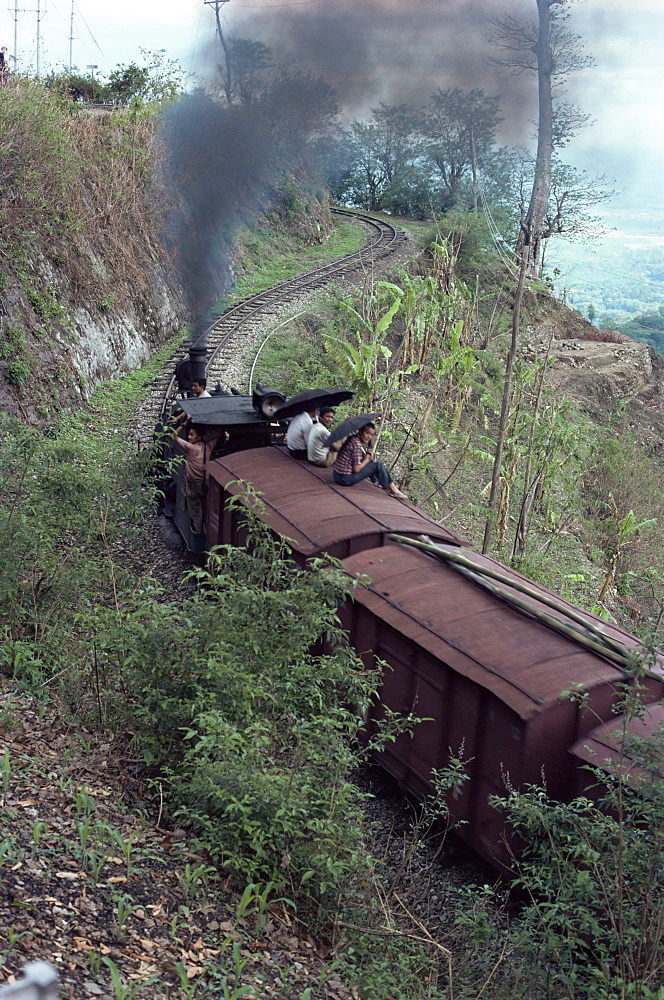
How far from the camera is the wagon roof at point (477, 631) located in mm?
5895

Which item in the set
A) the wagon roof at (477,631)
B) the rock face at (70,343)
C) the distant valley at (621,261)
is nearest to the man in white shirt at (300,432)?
the wagon roof at (477,631)

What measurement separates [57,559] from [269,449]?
2915mm

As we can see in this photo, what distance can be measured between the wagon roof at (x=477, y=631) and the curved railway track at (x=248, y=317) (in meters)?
7.56

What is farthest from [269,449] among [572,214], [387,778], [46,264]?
[572,214]

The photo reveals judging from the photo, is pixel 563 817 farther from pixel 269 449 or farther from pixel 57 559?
pixel 269 449

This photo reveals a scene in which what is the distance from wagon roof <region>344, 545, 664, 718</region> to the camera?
5.89m

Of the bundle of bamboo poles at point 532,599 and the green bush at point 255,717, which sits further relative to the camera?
the bundle of bamboo poles at point 532,599

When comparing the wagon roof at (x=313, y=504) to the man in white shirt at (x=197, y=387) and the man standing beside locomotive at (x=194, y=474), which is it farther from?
the man in white shirt at (x=197, y=387)

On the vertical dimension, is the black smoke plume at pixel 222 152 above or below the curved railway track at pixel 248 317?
above

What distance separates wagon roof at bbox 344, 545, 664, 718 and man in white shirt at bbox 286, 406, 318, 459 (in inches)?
88.8

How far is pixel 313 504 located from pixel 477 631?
2.47 metres

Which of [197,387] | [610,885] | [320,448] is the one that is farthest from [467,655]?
[197,387]

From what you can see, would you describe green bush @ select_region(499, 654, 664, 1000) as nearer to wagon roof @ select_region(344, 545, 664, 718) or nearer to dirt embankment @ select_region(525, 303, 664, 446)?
wagon roof @ select_region(344, 545, 664, 718)

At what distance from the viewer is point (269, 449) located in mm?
9867
